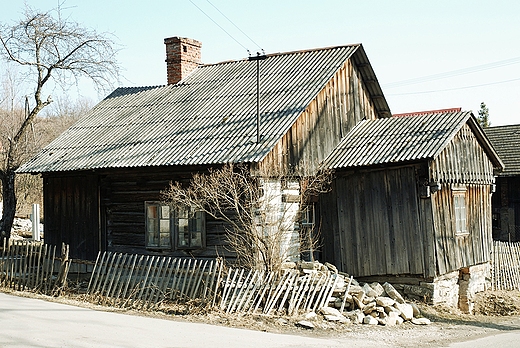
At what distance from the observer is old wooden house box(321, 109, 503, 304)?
616 inches

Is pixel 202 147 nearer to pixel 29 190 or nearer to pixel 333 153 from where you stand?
pixel 333 153

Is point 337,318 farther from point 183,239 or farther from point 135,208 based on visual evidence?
point 135,208

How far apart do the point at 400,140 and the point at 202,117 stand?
5575mm

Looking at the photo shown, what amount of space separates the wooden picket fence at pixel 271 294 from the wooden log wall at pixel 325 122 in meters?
3.23

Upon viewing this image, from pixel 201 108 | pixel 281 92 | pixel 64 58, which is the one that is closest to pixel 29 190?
pixel 64 58

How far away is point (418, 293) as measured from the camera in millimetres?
15914

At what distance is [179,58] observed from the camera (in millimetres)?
22125

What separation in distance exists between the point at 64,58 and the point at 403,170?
14526 millimetres

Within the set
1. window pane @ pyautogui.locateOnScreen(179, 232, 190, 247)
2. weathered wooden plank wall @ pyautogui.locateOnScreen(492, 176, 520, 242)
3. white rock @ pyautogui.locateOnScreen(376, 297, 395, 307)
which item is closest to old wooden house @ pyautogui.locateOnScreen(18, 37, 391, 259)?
window pane @ pyautogui.locateOnScreen(179, 232, 190, 247)

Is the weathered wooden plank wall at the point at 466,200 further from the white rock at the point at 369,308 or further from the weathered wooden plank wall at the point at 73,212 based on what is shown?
the weathered wooden plank wall at the point at 73,212

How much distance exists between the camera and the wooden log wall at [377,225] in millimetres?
15734

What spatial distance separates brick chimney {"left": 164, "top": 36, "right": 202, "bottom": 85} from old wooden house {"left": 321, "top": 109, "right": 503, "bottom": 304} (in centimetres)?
721

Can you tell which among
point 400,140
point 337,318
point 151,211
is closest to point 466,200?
point 400,140

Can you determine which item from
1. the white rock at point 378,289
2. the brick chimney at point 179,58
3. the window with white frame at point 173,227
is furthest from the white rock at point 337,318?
the brick chimney at point 179,58
